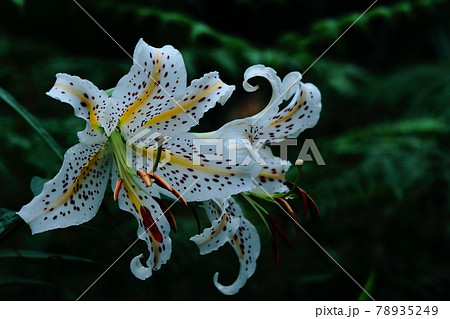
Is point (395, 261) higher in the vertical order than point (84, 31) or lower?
lower

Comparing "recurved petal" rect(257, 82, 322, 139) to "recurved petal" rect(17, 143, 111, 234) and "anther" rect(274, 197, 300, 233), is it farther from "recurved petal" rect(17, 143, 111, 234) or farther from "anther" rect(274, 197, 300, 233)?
"recurved petal" rect(17, 143, 111, 234)

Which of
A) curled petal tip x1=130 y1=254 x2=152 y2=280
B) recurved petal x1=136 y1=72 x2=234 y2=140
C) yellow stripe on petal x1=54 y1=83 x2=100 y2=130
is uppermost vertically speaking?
yellow stripe on petal x1=54 y1=83 x2=100 y2=130

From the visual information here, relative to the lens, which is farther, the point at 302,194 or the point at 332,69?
the point at 332,69
